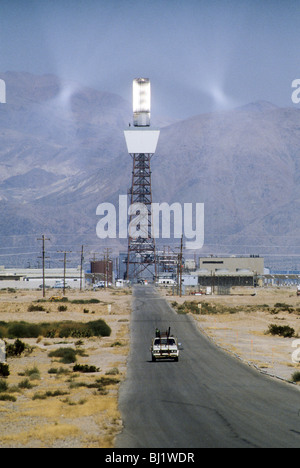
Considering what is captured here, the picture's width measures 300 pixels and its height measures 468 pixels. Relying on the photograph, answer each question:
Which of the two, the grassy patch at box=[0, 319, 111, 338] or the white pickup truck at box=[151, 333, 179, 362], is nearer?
the white pickup truck at box=[151, 333, 179, 362]

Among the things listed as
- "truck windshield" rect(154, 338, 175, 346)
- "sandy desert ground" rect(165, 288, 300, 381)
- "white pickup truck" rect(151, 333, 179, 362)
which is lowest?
"sandy desert ground" rect(165, 288, 300, 381)

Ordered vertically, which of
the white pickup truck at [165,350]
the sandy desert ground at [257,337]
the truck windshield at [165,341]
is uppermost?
the truck windshield at [165,341]

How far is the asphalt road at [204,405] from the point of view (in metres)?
21.0

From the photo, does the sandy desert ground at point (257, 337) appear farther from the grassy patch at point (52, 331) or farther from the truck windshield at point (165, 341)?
the grassy patch at point (52, 331)

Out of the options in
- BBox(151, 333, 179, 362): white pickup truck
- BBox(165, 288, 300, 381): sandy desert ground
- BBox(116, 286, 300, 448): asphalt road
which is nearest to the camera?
BBox(116, 286, 300, 448): asphalt road

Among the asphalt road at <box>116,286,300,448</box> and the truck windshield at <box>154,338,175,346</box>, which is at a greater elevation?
the truck windshield at <box>154,338,175,346</box>

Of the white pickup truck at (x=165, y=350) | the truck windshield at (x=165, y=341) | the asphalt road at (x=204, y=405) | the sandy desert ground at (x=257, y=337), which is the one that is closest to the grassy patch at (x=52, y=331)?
the sandy desert ground at (x=257, y=337)

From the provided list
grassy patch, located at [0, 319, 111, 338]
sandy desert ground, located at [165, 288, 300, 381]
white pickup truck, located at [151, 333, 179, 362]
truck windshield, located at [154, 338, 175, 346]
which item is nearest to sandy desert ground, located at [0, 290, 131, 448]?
white pickup truck, located at [151, 333, 179, 362]

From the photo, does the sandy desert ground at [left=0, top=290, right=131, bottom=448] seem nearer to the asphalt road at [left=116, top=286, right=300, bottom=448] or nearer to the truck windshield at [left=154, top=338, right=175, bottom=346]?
the asphalt road at [left=116, top=286, right=300, bottom=448]

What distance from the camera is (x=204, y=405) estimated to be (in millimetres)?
27312

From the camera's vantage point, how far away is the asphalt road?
2098 centimetres

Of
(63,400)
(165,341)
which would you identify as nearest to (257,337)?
(165,341)

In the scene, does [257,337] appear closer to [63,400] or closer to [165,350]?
[165,350]
